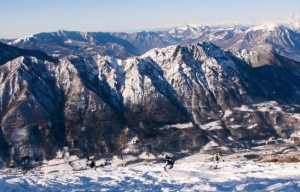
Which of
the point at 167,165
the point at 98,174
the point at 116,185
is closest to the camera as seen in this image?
the point at 116,185

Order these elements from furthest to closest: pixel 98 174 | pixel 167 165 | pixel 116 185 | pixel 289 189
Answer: pixel 167 165 < pixel 98 174 < pixel 116 185 < pixel 289 189

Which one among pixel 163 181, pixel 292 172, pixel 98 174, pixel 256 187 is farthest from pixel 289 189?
pixel 98 174

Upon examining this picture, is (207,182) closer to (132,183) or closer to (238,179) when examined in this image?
(238,179)

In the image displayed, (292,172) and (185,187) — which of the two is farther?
(292,172)

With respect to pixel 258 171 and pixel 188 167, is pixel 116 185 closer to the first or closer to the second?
pixel 188 167
